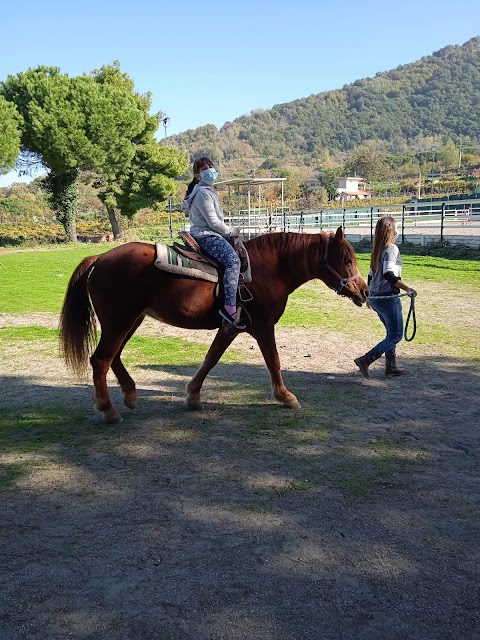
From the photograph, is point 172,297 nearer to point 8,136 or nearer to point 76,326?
point 76,326

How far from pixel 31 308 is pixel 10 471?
8753 mm

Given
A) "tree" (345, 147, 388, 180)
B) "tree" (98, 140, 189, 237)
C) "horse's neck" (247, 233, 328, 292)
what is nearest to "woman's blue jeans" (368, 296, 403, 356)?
"horse's neck" (247, 233, 328, 292)

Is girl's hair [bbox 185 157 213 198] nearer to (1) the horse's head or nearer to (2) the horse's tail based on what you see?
(2) the horse's tail

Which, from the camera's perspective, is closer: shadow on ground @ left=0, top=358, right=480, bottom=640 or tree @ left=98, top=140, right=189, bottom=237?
shadow on ground @ left=0, top=358, right=480, bottom=640

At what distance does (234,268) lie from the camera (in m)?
5.20

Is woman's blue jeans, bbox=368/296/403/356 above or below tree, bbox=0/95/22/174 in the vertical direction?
below

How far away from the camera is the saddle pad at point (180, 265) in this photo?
507 centimetres

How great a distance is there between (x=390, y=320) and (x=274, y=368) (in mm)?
1943

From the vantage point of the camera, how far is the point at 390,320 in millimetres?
6605

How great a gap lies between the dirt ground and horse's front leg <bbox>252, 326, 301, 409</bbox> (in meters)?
0.14

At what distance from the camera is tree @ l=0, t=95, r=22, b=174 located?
32844 millimetres

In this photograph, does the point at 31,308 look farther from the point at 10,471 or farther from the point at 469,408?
the point at 469,408

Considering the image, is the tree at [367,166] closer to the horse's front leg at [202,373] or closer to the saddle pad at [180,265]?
the horse's front leg at [202,373]

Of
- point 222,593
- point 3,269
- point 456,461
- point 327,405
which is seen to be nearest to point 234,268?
point 327,405
